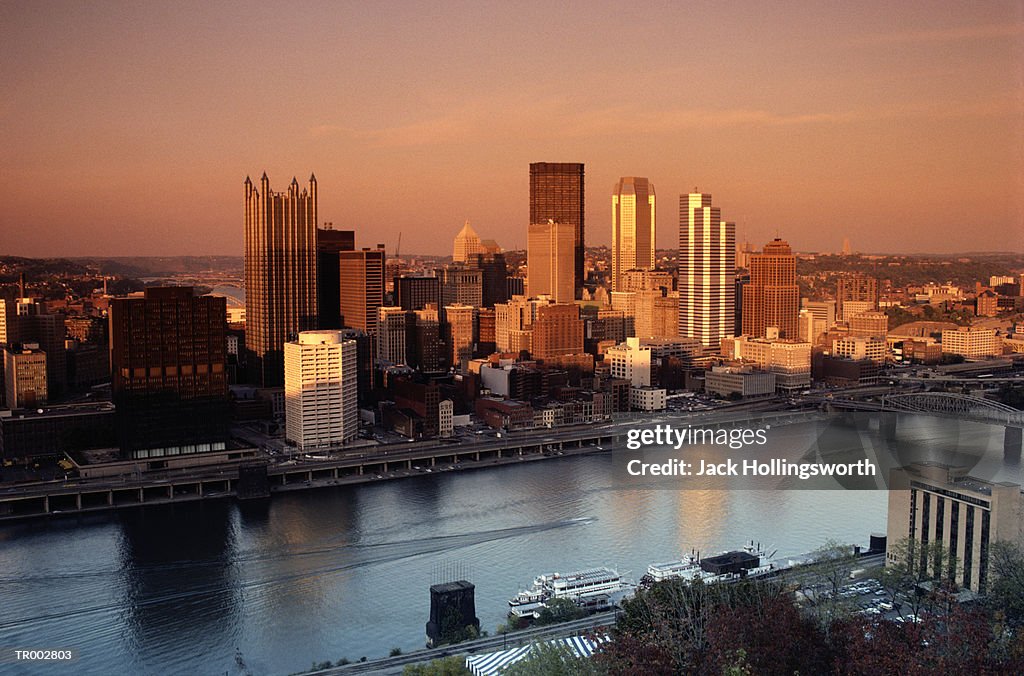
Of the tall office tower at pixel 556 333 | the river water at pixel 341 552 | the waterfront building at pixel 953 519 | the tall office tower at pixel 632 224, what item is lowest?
the river water at pixel 341 552

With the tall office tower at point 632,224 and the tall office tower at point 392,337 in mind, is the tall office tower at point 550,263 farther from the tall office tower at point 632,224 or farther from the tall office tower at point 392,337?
the tall office tower at point 392,337

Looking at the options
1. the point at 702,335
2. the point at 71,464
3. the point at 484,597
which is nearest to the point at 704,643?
the point at 484,597

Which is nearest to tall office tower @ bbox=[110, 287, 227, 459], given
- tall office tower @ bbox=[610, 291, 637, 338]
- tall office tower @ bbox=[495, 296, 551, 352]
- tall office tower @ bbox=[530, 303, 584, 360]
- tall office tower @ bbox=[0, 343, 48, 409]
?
tall office tower @ bbox=[0, 343, 48, 409]

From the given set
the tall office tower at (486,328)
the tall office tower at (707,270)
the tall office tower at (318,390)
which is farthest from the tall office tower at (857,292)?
the tall office tower at (318,390)

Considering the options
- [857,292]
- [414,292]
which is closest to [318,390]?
[414,292]

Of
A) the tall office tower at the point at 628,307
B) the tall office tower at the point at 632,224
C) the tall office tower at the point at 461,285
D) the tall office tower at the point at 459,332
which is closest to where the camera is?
the tall office tower at the point at 459,332

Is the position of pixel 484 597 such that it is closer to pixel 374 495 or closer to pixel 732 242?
pixel 374 495
